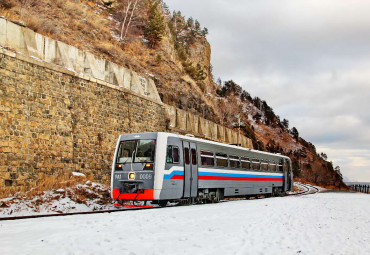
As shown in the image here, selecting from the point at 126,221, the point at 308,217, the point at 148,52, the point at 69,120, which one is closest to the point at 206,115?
the point at 148,52

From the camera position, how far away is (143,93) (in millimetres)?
24312

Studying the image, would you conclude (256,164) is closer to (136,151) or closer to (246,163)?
(246,163)

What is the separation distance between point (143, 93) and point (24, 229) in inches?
663

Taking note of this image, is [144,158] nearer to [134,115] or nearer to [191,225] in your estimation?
[191,225]

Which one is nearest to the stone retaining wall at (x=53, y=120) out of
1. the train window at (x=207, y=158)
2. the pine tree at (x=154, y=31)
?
the train window at (x=207, y=158)

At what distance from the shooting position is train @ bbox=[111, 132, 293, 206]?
14.5 m

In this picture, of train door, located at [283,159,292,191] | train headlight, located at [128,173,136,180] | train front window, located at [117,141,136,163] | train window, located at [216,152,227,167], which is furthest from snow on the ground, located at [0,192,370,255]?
train door, located at [283,159,292,191]

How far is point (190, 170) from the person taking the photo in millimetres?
16047

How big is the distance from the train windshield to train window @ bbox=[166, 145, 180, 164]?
2.26 ft

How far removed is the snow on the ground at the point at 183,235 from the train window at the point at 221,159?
24.4ft

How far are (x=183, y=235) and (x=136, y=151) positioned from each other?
7.68 metres

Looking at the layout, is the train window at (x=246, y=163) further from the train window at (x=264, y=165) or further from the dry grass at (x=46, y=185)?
the dry grass at (x=46, y=185)

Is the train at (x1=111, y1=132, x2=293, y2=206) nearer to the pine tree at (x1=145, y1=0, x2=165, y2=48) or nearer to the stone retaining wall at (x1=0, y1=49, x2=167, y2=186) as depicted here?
the stone retaining wall at (x1=0, y1=49, x2=167, y2=186)

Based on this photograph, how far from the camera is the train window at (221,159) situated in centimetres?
1836
